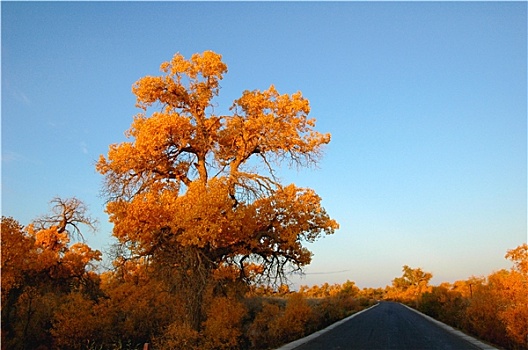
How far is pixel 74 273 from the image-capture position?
20500mm

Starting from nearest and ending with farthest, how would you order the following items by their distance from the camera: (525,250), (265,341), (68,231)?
(525,250) → (265,341) → (68,231)

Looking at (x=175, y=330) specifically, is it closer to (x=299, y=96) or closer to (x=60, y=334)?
(x=60, y=334)

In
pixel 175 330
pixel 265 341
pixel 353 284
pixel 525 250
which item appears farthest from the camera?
pixel 353 284

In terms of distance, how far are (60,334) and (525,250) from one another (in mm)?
18641

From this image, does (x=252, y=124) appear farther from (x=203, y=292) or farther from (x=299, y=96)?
(x=203, y=292)

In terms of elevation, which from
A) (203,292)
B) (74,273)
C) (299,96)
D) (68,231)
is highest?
(299,96)

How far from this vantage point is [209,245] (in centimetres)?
1700

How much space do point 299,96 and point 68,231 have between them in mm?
17166

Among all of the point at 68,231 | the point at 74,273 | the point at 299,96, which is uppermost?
the point at 299,96

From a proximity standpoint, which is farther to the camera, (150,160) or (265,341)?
(265,341)

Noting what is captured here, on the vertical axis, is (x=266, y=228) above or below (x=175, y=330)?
above

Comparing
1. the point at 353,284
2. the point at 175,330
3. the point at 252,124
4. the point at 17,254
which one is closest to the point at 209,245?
the point at 175,330

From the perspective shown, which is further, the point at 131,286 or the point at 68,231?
the point at 68,231

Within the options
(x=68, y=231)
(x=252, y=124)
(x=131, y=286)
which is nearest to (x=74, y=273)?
(x=131, y=286)
